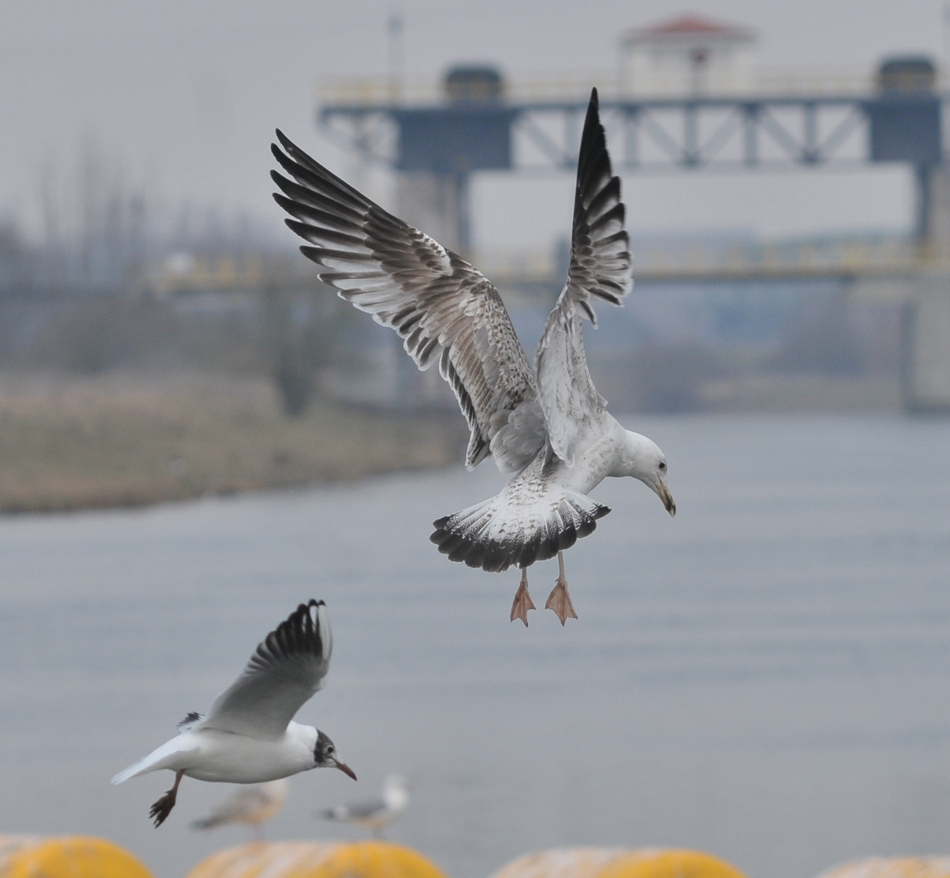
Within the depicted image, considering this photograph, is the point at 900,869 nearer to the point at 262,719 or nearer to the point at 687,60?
the point at 262,719

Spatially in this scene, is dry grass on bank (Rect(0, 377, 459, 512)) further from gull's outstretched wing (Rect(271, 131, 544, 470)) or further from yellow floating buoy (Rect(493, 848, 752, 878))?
gull's outstretched wing (Rect(271, 131, 544, 470))

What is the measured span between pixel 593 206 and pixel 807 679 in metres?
21.7

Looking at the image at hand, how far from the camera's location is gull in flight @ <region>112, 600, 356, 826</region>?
19.7ft

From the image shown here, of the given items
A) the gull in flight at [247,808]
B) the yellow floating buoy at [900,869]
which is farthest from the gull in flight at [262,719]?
the gull in flight at [247,808]

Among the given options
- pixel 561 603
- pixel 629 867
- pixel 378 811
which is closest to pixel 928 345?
pixel 378 811

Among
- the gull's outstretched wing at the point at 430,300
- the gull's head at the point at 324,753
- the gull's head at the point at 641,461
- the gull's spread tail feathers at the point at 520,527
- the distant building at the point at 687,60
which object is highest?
the distant building at the point at 687,60

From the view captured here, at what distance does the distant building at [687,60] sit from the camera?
68875mm

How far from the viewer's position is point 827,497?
49.1 meters

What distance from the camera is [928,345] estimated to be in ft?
219

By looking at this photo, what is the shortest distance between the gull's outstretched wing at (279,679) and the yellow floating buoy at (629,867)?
4536mm

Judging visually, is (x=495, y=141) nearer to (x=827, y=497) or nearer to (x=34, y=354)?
(x=34, y=354)

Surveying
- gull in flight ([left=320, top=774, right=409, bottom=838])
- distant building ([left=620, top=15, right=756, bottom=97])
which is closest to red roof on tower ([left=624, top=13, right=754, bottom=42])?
distant building ([left=620, top=15, right=756, bottom=97])

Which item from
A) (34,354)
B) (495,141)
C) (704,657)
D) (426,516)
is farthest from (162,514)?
→ (495,141)

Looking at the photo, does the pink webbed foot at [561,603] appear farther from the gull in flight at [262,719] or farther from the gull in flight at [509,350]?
the gull in flight at [262,719]
